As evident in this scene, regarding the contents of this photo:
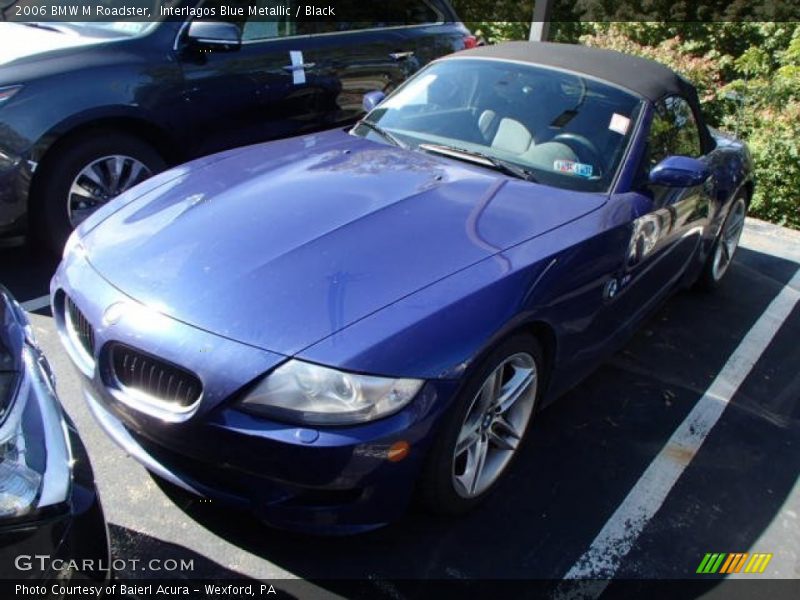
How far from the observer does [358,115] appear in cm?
554

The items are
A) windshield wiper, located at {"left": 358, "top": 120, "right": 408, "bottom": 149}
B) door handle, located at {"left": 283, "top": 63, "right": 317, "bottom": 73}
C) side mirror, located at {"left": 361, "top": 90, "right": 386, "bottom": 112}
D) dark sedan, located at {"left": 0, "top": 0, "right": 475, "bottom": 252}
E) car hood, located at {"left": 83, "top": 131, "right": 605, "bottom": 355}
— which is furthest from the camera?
door handle, located at {"left": 283, "top": 63, "right": 317, "bottom": 73}

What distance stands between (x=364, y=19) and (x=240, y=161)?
9.42 feet

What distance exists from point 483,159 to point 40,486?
2.28m

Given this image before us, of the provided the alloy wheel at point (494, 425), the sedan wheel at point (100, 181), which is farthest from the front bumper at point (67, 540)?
the sedan wheel at point (100, 181)

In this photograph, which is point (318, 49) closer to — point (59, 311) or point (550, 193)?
point (550, 193)

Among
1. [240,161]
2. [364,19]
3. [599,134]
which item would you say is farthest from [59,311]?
[364,19]

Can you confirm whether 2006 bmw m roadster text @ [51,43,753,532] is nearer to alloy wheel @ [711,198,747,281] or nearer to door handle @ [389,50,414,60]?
alloy wheel @ [711,198,747,281]

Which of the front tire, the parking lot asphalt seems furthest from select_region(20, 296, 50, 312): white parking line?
the front tire

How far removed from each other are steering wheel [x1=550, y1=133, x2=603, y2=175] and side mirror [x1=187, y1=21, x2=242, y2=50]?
2217mm

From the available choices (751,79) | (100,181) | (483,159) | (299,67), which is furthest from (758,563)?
(751,79)

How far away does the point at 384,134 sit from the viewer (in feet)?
11.6

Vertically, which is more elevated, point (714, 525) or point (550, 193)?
point (550, 193)

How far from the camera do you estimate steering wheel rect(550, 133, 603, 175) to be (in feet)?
10.5

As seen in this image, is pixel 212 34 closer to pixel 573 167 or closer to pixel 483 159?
pixel 483 159
